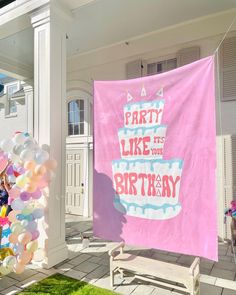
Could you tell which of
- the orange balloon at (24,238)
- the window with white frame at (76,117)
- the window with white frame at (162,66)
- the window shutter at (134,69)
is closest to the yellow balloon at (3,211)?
the orange balloon at (24,238)

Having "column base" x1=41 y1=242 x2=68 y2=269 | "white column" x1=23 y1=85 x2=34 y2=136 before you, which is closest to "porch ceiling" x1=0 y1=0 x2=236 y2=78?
"white column" x1=23 y1=85 x2=34 y2=136

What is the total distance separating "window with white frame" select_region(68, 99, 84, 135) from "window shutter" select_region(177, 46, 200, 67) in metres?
3.29

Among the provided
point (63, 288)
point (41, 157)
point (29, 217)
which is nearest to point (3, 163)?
point (41, 157)

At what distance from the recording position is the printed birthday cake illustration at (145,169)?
10.7 ft

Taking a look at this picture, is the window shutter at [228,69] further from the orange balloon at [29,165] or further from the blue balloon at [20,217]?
the blue balloon at [20,217]

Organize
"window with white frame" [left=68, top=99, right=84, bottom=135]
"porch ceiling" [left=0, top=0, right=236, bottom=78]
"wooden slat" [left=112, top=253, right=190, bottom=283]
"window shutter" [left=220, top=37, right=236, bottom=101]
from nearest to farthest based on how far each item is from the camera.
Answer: "wooden slat" [left=112, top=253, right=190, bottom=283], "porch ceiling" [left=0, top=0, right=236, bottom=78], "window shutter" [left=220, top=37, right=236, bottom=101], "window with white frame" [left=68, top=99, right=84, bottom=135]

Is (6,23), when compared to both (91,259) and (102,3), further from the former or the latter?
(91,259)

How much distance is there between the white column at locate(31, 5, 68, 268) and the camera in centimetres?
415

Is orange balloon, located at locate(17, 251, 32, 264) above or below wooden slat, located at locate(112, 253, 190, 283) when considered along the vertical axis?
above

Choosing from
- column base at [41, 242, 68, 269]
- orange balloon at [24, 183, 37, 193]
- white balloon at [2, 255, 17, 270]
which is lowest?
column base at [41, 242, 68, 269]

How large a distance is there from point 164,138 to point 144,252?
257 cm

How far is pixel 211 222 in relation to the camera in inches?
115

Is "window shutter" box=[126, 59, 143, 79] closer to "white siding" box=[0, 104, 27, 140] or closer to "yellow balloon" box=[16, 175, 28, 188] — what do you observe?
"yellow balloon" box=[16, 175, 28, 188]

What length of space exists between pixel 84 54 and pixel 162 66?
255cm
